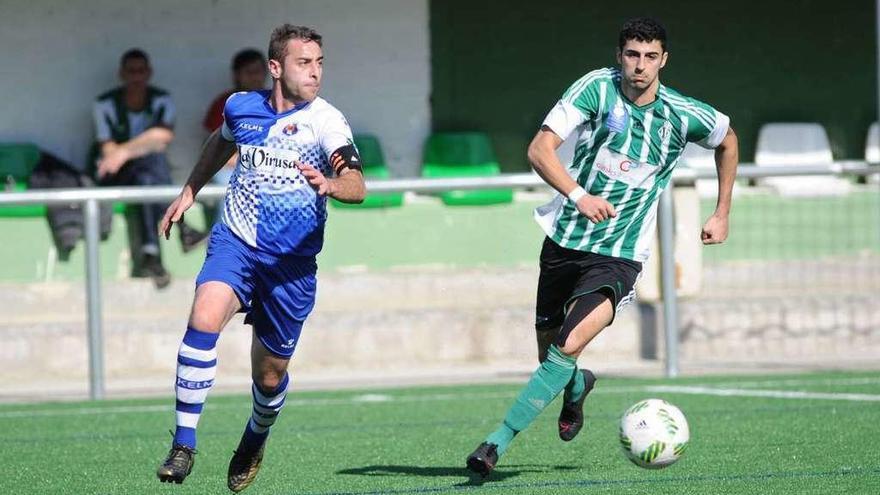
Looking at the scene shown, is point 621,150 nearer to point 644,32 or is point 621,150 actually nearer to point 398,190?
point 644,32

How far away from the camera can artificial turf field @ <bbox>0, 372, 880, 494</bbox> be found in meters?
7.45

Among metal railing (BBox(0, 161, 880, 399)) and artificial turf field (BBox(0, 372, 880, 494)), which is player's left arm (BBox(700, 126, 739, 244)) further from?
metal railing (BBox(0, 161, 880, 399))

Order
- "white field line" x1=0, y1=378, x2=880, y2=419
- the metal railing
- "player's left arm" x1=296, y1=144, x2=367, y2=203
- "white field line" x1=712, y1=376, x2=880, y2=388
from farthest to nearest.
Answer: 1. the metal railing
2. "white field line" x1=712, y1=376, x2=880, y2=388
3. "white field line" x1=0, y1=378, x2=880, y2=419
4. "player's left arm" x1=296, y1=144, x2=367, y2=203

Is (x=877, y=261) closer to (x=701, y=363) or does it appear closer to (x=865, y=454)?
(x=701, y=363)

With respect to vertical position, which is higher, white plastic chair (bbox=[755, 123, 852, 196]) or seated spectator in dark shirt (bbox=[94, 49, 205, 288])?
seated spectator in dark shirt (bbox=[94, 49, 205, 288])

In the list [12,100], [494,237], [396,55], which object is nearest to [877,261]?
[494,237]

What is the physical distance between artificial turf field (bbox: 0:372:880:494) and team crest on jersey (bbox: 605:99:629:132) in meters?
1.57

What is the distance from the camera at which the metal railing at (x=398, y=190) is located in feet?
39.2

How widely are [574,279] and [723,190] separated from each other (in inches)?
32.4

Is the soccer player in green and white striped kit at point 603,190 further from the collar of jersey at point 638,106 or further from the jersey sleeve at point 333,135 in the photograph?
the jersey sleeve at point 333,135

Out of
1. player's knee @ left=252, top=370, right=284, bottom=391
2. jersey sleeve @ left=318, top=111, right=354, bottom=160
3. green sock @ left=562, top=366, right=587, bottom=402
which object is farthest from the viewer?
green sock @ left=562, top=366, right=587, bottom=402

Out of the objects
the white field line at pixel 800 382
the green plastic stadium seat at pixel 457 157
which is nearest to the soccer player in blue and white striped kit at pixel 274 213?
the white field line at pixel 800 382

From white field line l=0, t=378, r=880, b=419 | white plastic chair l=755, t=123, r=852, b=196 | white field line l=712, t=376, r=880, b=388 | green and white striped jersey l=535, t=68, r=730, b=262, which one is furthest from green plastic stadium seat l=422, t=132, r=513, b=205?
green and white striped jersey l=535, t=68, r=730, b=262

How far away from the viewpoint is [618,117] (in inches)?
303
